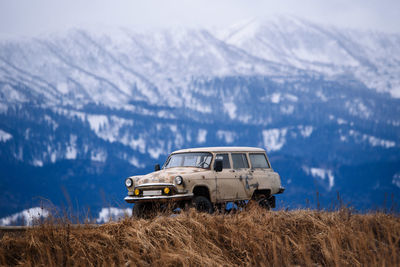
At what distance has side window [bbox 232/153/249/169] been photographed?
14156mm

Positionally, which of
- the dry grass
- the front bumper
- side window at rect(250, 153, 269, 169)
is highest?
side window at rect(250, 153, 269, 169)

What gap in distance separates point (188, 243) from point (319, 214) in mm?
3291

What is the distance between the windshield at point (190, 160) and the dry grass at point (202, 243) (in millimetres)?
2649

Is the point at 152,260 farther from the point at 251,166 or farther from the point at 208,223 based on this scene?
the point at 251,166

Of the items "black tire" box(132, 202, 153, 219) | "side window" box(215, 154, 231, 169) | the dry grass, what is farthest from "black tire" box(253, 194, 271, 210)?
the dry grass

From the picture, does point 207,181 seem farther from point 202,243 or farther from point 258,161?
point 202,243

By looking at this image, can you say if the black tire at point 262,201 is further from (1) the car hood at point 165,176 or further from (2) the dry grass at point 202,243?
(2) the dry grass at point 202,243

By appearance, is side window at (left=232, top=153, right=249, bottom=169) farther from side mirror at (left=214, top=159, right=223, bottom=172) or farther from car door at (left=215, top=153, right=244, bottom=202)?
side mirror at (left=214, top=159, right=223, bottom=172)

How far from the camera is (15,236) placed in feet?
34.6

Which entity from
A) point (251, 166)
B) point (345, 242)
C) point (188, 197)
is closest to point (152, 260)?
point (188, 197)

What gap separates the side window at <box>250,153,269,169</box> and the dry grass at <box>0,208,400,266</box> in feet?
12.2

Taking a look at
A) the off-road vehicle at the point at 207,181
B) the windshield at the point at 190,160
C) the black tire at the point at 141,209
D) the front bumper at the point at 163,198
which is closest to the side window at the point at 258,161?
the off-road vehicle at the point at 207,181

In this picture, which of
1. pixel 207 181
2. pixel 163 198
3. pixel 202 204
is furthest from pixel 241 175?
pixel 163 198

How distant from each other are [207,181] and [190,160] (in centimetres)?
115
